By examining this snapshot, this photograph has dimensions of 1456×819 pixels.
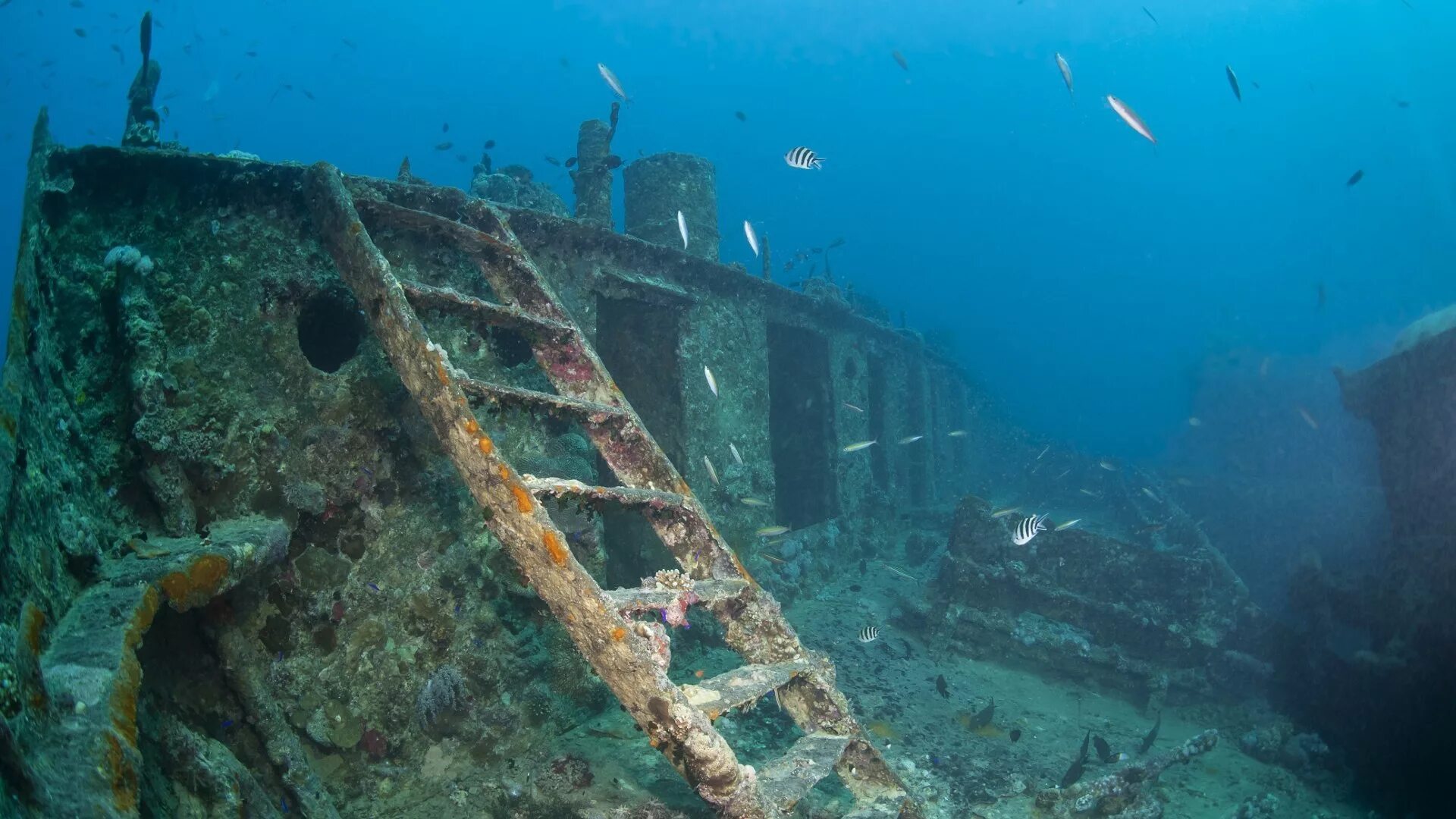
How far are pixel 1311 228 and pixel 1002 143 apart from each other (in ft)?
230

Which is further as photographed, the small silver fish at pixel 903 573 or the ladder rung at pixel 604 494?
the small silver fish at pixel 903 573

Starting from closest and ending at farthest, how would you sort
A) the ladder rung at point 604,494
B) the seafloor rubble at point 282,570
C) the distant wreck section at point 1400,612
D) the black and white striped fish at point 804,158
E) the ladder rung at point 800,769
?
the seafloor rubble at point 282,570 < the ladder rung at point 800,769 < the ladder rung at point 604,494 < the distant wreck section at point 1400,612 < the black and white striped fish at point 804,158

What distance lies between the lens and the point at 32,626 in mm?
1708

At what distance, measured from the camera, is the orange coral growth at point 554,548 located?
2520 millimetres

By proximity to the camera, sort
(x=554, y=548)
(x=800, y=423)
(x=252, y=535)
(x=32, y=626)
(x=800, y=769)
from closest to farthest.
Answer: (x=32, y=626) < (x=554, y=548) < (x=800, y=769) < (x=252, y=535) < (x=800, y=423)

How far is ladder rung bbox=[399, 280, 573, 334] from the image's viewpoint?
3285 millimetres

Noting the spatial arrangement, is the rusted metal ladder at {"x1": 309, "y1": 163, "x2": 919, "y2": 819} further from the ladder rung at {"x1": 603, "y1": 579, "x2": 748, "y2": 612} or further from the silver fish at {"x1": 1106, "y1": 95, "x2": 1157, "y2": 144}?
the silver fish at {"x1": 1106, "y1": 95, "x2": 1157, "y2": 144}

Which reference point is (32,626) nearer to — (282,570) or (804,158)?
(282,570)

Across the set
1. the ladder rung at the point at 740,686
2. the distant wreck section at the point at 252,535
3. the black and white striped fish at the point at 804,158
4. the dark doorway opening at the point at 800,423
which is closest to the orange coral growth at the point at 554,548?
the distant wreck section at the point at 252,535

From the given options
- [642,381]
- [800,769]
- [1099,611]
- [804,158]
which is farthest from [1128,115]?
[800,769]

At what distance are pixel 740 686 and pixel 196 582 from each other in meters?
2.33

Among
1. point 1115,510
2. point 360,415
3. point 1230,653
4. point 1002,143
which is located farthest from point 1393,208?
point 360,415

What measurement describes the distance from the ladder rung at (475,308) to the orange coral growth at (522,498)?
123 cm

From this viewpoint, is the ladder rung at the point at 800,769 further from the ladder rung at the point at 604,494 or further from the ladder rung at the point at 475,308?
the ladder rung at the point at 475,308
